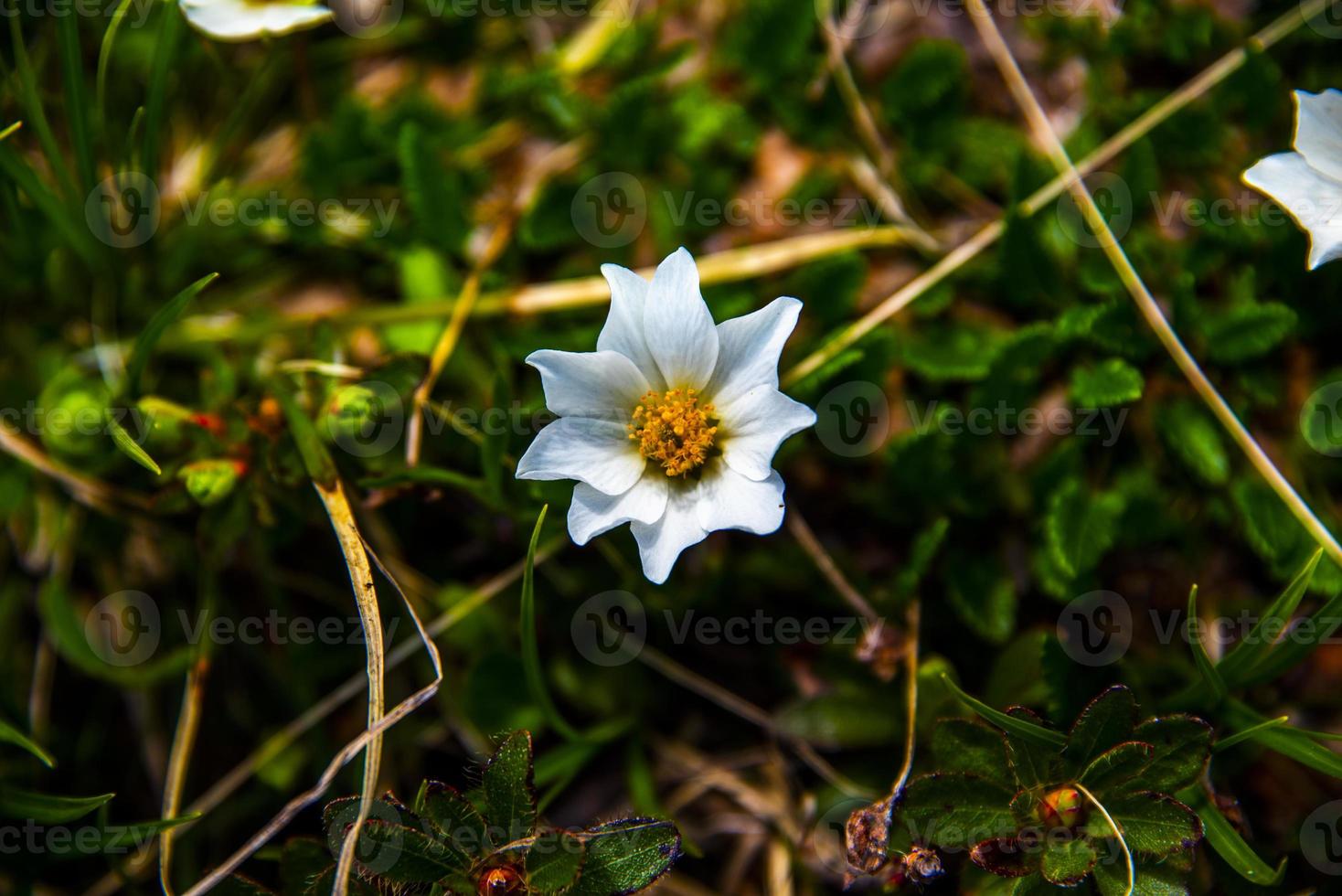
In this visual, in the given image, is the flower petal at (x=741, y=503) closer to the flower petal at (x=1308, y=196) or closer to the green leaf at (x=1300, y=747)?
the green leaf at (x=1300, y=747)

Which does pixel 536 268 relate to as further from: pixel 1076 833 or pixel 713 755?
pixel 1076 833

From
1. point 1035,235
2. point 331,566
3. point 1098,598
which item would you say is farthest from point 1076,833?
point 331,566

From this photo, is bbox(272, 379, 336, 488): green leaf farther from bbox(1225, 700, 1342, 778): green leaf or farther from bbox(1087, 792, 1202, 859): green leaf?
bbox(1225, 700, 1342, 778): green leaf

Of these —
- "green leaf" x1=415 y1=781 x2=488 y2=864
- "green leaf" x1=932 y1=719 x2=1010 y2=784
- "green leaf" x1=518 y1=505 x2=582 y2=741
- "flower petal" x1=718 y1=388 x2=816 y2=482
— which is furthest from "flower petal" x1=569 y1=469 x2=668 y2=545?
"green leaf" x1=932 y1=719 x2=1010 y2=784

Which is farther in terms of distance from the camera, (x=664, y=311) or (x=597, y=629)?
(x=597, y=629)

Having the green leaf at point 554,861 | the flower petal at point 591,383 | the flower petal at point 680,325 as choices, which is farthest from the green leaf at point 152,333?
the green leaf at point 554,861
